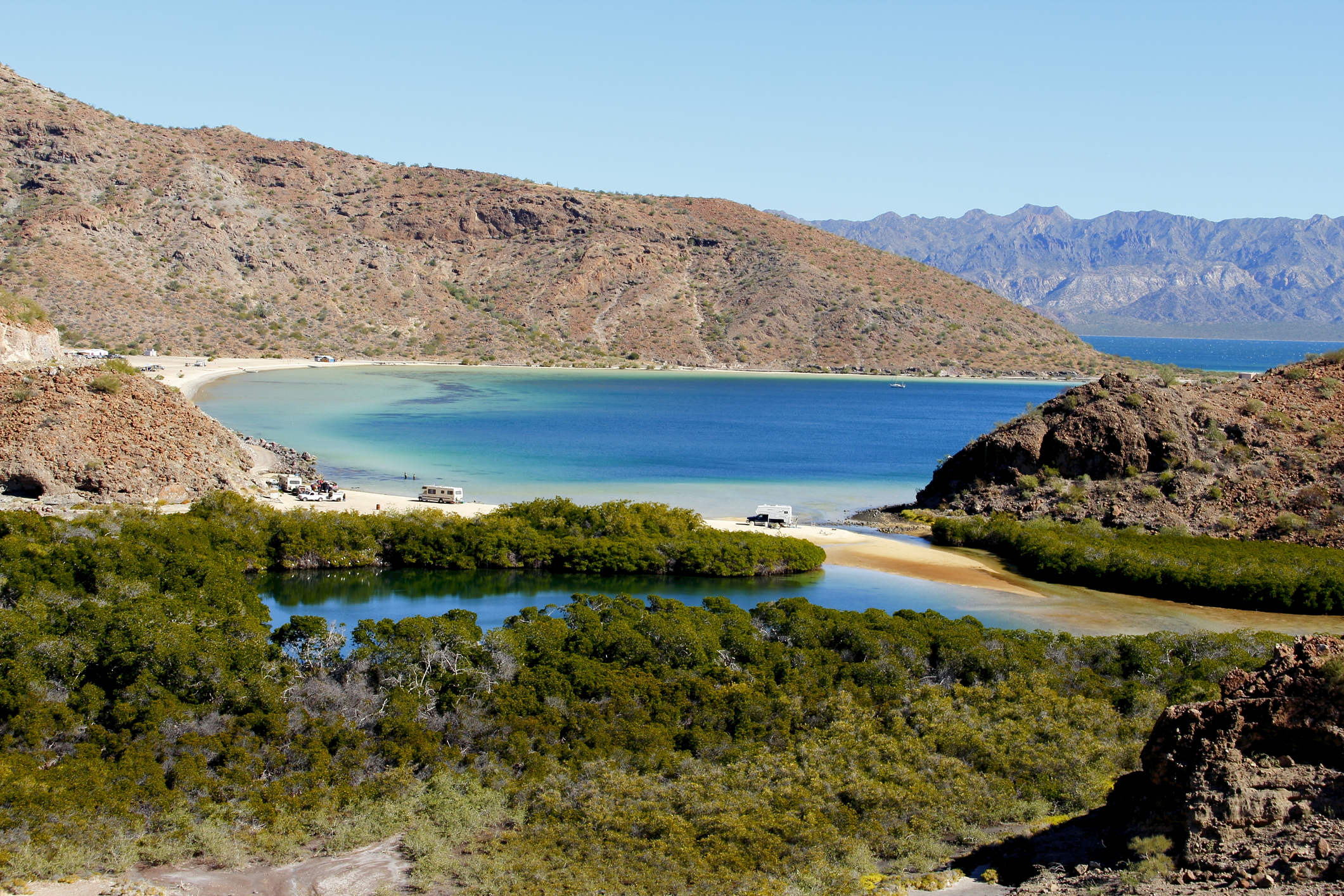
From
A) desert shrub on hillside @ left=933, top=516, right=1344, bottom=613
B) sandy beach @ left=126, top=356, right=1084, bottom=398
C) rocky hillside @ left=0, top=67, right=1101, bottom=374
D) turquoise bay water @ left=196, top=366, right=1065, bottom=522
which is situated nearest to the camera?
desert shrub on hillside @ left=933, top=516, right=1344, bottom=613

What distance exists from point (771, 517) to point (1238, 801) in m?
28.0

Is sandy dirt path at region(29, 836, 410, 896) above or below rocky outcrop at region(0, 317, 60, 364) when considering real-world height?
below

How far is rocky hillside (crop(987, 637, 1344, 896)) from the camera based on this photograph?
1078 cm

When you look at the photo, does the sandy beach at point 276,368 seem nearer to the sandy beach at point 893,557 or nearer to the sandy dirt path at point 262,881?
the sandy beach at point 893,557

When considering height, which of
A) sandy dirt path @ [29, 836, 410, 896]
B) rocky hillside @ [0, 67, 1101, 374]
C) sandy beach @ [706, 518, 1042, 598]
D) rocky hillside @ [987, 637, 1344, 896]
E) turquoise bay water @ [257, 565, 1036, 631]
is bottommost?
sandy dirt path @ [29, 836, 410, 896]

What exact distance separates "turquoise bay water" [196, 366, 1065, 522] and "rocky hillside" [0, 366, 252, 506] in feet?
23.7

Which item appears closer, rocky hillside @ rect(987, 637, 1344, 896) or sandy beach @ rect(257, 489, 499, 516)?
rocky hillside @ rect(987, 637, 1344, 896)

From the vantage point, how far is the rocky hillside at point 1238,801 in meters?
10.8

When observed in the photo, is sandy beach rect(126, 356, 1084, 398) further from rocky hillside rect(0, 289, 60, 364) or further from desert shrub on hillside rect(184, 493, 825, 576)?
desert shrub on hillside rect(184, 493, 825, 576)

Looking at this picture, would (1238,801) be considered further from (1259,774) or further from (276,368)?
(276,368)

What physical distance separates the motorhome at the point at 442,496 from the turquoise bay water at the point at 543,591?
323 inches

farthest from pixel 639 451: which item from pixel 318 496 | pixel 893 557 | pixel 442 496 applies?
pixel 893 557

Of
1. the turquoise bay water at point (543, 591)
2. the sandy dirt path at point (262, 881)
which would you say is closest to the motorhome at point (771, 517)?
the turquoise bay water at point (543, 591)

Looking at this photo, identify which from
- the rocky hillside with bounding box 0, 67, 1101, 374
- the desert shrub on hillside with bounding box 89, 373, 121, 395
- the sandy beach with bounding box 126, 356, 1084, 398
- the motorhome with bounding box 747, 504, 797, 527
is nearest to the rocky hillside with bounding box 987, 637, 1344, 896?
the motorhome with bounding box 747, 504, 797, 527
